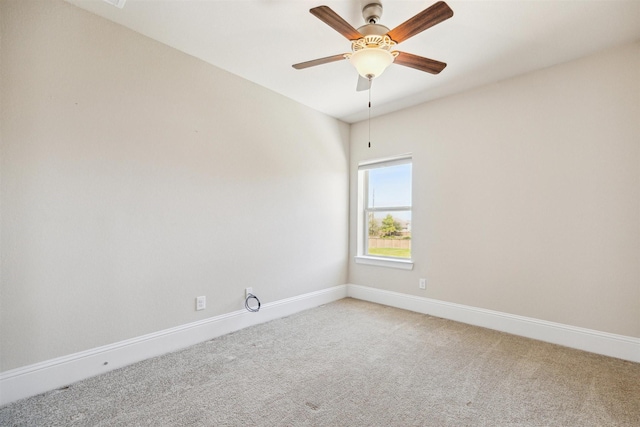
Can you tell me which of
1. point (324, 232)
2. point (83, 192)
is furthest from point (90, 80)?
point (324, 232)

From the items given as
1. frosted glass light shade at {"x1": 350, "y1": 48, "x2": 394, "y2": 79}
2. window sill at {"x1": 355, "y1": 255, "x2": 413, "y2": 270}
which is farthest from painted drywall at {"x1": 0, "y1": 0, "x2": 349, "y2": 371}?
frosted glass light shade at {"x1": 350, "y1": 48, "x2": 394, "y2": 79}

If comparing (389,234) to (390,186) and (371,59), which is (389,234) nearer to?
(390,186)

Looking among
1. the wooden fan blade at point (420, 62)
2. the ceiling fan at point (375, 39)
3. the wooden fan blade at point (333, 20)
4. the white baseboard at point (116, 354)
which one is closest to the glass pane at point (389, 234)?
the white baseboard at point (116, 354)

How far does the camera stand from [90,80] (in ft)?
7.11

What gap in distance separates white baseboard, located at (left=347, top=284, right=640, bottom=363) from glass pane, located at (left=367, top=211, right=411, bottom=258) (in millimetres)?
528

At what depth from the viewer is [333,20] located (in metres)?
1.69

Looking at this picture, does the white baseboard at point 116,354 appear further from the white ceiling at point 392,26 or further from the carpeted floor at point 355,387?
the white ceiling at point 392,26

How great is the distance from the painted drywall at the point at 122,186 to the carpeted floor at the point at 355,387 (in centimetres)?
41

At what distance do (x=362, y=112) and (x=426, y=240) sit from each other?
1.82 m

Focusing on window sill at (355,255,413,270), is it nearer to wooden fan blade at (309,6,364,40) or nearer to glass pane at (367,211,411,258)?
glass pane at (367,211,411,258)

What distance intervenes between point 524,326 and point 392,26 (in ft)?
9.42

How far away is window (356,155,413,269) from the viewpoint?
12.7 feet

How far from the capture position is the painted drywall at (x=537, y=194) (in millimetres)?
2443

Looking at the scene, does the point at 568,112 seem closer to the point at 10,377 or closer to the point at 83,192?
the point at 83,192
